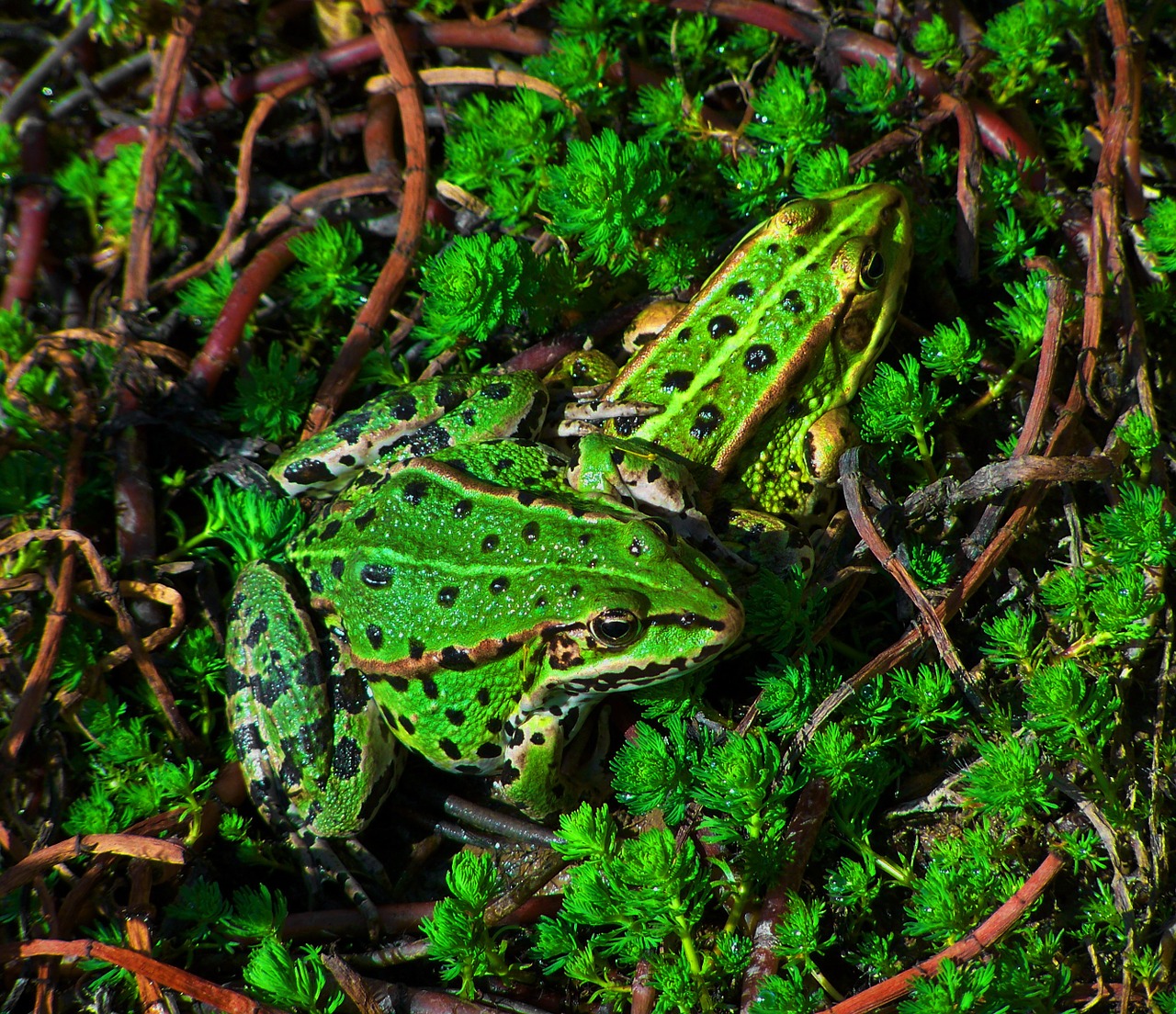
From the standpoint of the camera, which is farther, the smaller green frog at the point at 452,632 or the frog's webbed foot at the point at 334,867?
the frog's webbed foot at the point at 334,867

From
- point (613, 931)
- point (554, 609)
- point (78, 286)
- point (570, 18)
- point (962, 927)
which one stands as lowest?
point (613, 931)

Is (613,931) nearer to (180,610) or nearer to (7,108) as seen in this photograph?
(180,610)

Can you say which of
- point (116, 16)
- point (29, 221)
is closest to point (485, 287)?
point (116, 16)

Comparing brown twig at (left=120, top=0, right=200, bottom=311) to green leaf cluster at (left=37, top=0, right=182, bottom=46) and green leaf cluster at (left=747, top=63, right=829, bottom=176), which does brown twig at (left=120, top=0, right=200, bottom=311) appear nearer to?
green leaf cluster at (left=37, top=0, right=182, bottom=46)

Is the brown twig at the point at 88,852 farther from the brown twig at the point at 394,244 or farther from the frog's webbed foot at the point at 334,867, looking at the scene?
the brown twig at the point at 394,244

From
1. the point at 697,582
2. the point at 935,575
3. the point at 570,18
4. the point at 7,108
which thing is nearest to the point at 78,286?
the point at 7,108

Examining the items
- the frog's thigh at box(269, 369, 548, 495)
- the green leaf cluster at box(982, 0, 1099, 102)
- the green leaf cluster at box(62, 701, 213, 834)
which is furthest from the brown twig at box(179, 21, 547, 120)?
the green leaf cluster at box(62, 701, 213, 834)

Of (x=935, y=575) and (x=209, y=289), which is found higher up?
(x=209, y=289)

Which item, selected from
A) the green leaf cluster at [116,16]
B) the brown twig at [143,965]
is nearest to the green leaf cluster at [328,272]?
the green leaf cluster at [116,16]
